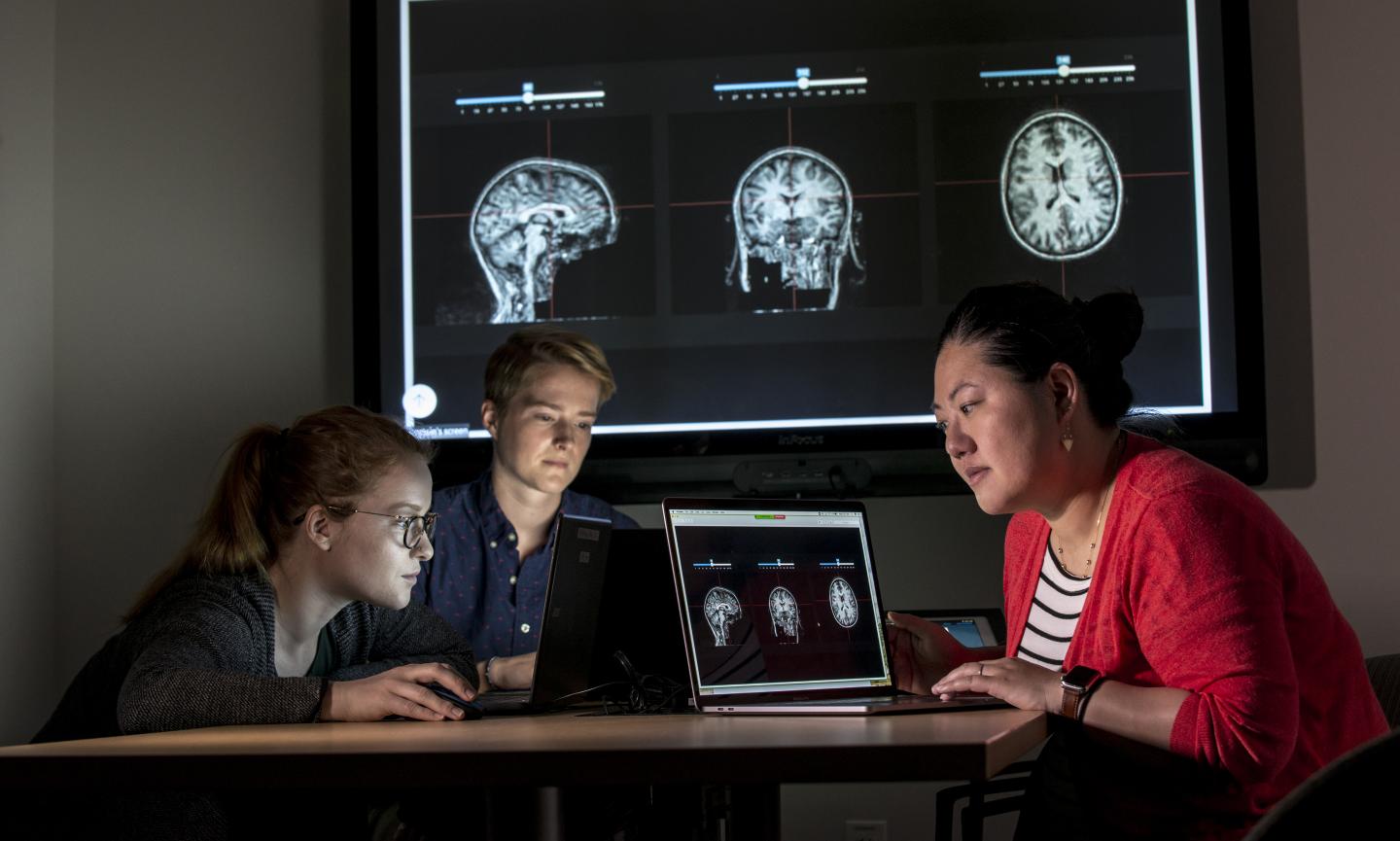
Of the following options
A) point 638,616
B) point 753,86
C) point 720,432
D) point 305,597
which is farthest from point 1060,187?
point 305,597

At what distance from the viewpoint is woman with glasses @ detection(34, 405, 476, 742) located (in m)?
1.74

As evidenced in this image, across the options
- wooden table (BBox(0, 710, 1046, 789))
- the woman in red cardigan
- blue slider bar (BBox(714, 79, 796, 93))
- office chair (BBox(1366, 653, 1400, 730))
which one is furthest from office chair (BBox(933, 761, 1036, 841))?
blue slider bar (BBox(714, 79, 796, 93))

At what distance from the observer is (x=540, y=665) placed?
6.31 ft

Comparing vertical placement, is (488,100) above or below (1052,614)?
above

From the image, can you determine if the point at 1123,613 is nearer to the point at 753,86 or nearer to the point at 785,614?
the point at 785,614

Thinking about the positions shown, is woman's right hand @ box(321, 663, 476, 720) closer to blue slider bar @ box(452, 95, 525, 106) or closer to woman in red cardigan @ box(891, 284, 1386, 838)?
woman in red cardigan @ box(891, 284, 1386, 838)

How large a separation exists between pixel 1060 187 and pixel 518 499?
1445mm

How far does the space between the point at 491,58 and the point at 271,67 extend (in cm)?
57

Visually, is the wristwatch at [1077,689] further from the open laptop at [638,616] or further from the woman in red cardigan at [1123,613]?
the open laptop at [638,616]

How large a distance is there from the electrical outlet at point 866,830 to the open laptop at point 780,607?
1.23 metres

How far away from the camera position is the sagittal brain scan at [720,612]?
1797mm

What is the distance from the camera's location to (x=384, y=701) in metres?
1.72

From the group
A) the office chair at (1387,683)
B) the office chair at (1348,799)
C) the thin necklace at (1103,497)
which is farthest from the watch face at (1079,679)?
the office chair at (1387,683)

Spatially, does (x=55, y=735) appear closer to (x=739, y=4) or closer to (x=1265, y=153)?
(x=739, y=4)
